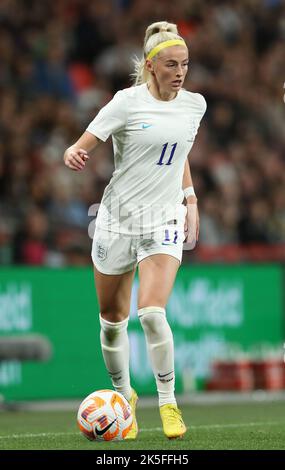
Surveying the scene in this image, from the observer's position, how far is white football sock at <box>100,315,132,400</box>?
24.0 ft

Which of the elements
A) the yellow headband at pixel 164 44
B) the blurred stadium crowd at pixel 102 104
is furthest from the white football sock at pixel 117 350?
the blurred stadium crowd at pixel 102 104

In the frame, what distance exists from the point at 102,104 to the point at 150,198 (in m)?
8.10

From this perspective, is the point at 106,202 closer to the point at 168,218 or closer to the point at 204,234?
the point at 168,218

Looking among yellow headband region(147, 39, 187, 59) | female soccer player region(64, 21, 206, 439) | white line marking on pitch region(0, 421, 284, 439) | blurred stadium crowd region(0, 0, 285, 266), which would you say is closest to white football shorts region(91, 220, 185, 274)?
female soccer player region(64, 21, 206, 439)

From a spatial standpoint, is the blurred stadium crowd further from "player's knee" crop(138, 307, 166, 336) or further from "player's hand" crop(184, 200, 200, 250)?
"player's knee" crop(138, 307, 166, 336)

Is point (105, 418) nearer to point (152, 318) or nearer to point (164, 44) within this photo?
point (152, 318)

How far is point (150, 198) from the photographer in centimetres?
709

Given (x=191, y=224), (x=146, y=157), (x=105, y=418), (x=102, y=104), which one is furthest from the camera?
(x=102, y=104)

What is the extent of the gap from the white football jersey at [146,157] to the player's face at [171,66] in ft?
0.53

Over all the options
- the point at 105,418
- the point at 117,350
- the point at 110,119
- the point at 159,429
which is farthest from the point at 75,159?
the point at 159,429

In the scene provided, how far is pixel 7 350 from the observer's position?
11172 mm

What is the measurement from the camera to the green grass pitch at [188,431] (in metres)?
6.60

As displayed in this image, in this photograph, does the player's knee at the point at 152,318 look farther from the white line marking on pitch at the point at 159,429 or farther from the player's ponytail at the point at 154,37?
the player's ponytail at the point at 154,37
